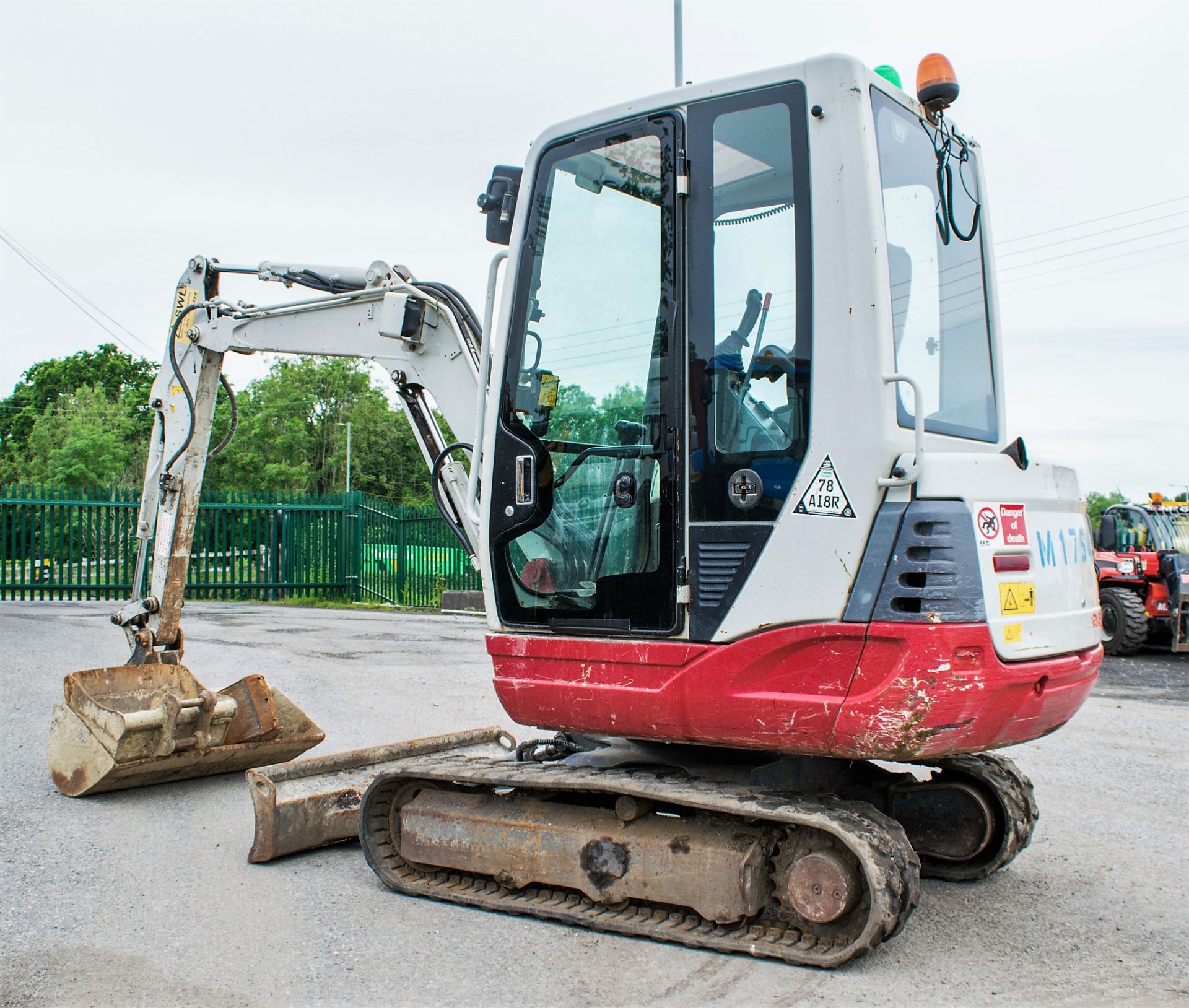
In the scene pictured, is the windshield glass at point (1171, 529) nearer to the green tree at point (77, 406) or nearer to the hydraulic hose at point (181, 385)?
the hydraulic hose at point (181, 385)

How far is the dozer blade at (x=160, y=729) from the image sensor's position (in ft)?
18.1

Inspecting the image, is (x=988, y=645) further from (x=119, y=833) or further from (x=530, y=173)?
(x=119, y=833)

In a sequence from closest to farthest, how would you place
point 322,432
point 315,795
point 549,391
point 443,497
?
point 549,391 → point 315,795 → point 443,497 → point 322,432

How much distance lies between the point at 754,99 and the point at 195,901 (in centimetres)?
369

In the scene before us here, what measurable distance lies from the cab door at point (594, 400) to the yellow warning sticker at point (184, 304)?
2.73 meters

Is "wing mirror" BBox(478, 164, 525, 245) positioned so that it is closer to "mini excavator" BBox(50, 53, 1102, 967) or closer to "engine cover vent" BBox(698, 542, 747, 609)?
"mini excavator" BBox(50, 53, 1102, 967)

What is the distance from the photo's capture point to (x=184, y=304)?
246 inches

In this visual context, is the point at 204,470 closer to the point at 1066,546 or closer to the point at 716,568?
the point at 716,568

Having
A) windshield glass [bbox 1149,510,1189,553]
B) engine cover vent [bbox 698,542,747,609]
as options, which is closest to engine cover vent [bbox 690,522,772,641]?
engine cover vent [bbox 698,542,747,609]

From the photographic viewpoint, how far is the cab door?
3.90 m

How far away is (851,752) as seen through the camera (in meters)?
3.51

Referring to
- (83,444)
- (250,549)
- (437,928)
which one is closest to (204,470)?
(437,928)

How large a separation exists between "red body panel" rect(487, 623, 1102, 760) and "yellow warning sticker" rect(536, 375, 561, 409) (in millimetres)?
901

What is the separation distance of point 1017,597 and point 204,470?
13.4 ft
